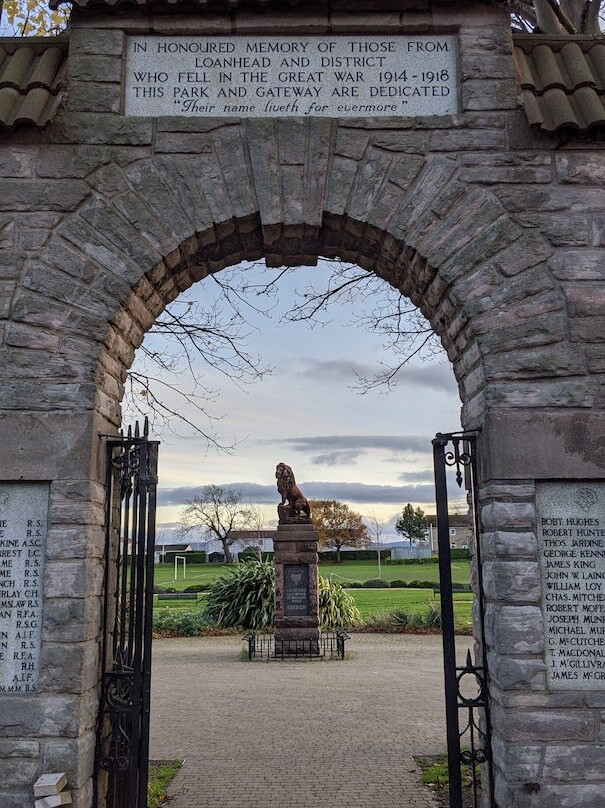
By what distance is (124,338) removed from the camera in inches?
204

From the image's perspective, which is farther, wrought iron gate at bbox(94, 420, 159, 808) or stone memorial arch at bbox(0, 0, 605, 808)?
wrought iron gate at bbox(94, 420, 159, 808)

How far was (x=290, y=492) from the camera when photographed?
15188 mm

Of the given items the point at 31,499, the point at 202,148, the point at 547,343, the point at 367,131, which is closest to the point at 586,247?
the point at 547,343

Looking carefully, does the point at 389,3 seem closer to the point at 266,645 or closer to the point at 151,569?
the point at 151,569

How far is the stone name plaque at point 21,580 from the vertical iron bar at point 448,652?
2507mm

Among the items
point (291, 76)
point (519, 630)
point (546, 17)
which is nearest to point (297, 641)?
point (519, 630)

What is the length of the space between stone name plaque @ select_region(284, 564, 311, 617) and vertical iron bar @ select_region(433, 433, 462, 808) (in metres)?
10.3

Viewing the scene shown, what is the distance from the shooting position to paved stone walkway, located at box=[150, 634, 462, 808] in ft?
20.6

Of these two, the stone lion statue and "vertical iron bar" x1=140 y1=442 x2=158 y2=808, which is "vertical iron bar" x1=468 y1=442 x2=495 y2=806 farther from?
the stone lion statue

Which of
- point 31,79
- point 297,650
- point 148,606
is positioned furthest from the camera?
point 297,650

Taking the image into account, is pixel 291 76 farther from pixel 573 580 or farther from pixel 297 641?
pixel 297 641

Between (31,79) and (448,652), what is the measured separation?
16.0ft

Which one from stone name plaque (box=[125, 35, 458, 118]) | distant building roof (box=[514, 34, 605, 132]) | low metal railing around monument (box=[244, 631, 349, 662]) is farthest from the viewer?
low metal railing around monument (box=[244, 631, 349, 662])

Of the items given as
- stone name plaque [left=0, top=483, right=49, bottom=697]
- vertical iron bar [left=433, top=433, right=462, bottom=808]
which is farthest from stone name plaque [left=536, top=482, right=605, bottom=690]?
stone name plaque [left=0, top=483, right=49, bottom=697]
